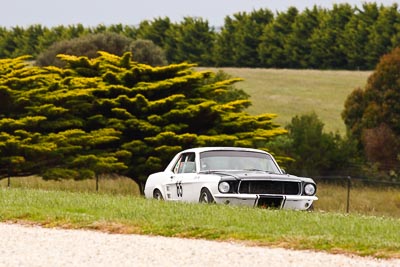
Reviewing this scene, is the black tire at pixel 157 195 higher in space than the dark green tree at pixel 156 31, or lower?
lower

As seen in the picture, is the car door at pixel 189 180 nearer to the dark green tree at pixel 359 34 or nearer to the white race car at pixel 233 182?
the white race car at pixel 233 182

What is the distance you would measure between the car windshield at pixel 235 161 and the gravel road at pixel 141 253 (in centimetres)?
593

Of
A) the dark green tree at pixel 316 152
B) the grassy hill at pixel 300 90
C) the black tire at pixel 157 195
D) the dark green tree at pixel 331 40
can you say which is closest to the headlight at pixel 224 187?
the black tire at pixel 157 195

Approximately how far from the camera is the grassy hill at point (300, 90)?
2625 inches

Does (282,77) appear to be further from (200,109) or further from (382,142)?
(200,109)

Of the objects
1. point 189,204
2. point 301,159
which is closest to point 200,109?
point 301,159

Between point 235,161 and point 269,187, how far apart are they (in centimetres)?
160

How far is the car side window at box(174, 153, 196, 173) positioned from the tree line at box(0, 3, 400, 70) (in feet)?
213

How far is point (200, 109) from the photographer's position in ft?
115

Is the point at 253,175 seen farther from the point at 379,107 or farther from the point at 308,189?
the point at 379,107

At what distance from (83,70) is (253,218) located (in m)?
24.0

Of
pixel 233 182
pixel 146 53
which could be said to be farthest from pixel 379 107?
pixel 233 182

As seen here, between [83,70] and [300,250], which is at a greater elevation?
[83,70]

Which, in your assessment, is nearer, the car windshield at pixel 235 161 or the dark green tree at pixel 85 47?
the car windshield at pixel 235 161
